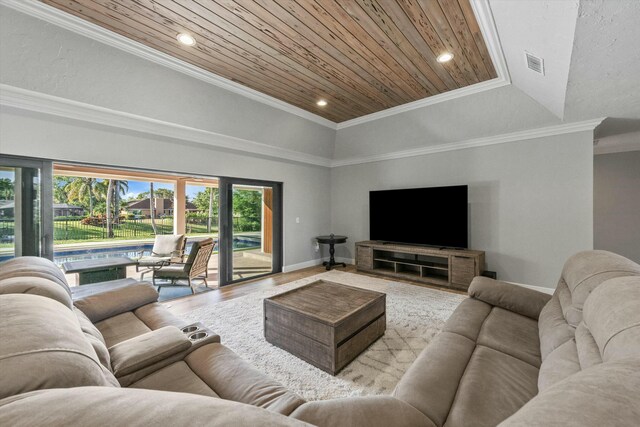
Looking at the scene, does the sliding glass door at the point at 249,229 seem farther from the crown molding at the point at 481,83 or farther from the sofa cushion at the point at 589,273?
the sofa cushion at the point at 589,273

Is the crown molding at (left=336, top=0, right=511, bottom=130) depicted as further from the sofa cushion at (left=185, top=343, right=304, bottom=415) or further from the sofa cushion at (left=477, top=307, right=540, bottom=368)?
the sofa cushion at (left=185, top=343, right=304, bottom=415)

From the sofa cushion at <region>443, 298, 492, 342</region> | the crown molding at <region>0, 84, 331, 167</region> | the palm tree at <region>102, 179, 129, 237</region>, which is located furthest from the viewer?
the palm tree at <region>102, 179, 129, 237</region>

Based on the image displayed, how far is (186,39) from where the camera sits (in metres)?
2.58

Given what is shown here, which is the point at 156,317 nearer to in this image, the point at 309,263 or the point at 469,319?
the point at 469,319

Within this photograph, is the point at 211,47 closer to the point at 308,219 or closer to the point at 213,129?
the point at 213,129

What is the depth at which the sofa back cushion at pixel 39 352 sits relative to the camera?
61cm

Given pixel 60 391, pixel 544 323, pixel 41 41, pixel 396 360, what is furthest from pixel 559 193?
pixel 41 41

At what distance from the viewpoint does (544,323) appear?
1.64 m

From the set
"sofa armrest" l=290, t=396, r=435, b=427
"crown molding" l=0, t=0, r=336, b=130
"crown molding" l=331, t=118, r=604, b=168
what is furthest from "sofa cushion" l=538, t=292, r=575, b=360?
"crown molding" l=0, t=0, r=336, b=130

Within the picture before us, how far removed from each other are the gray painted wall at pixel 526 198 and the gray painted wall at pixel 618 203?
2.08 m

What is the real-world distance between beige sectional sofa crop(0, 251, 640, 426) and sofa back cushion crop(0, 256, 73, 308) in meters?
0.01

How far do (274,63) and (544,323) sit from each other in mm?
3436

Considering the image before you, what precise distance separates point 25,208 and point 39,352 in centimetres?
342

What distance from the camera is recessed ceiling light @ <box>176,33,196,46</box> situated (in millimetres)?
2525
